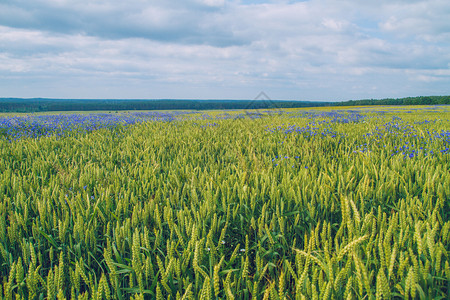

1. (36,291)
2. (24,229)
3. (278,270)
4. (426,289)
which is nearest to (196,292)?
(278,270)

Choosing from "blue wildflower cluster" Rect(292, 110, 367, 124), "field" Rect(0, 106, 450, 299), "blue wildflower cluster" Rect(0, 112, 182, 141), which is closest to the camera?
"field" Rect(0, 106, 450, 299)

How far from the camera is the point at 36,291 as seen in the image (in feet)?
4.37

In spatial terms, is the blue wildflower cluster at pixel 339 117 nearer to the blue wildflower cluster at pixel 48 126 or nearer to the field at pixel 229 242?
the blue wildflower cluster at pixel 48 126

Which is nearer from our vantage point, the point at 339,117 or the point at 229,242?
the point at 229,242

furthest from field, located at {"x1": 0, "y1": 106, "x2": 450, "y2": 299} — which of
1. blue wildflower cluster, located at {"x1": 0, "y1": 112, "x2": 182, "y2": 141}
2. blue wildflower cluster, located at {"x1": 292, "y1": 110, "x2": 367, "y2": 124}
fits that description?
blue wildflower cluster, located at {"x1": 292, "y1": 110, "x2": 367, "y2": 124}

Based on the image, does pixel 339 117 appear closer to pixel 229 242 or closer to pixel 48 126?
pixel 48 126

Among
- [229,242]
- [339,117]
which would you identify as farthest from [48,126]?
[339,117]

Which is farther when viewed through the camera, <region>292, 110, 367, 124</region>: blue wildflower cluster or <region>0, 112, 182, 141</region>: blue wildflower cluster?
<region>292, 110, 367, 124</region>: blue wildflower cluster

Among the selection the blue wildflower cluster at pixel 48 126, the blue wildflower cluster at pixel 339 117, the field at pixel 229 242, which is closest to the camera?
the field at pixel 229 242

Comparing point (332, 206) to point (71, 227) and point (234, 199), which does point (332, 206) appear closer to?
point (234, 199)

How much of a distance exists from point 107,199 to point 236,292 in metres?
1.24

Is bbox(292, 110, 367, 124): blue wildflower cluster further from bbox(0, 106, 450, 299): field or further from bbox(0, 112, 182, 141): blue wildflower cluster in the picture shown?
bbox(0, 106, 450, 299): field

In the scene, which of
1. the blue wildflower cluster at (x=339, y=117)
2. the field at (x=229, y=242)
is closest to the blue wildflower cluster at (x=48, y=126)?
the field at (x=229, y=242)

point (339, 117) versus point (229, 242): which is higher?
point (339, 117)
